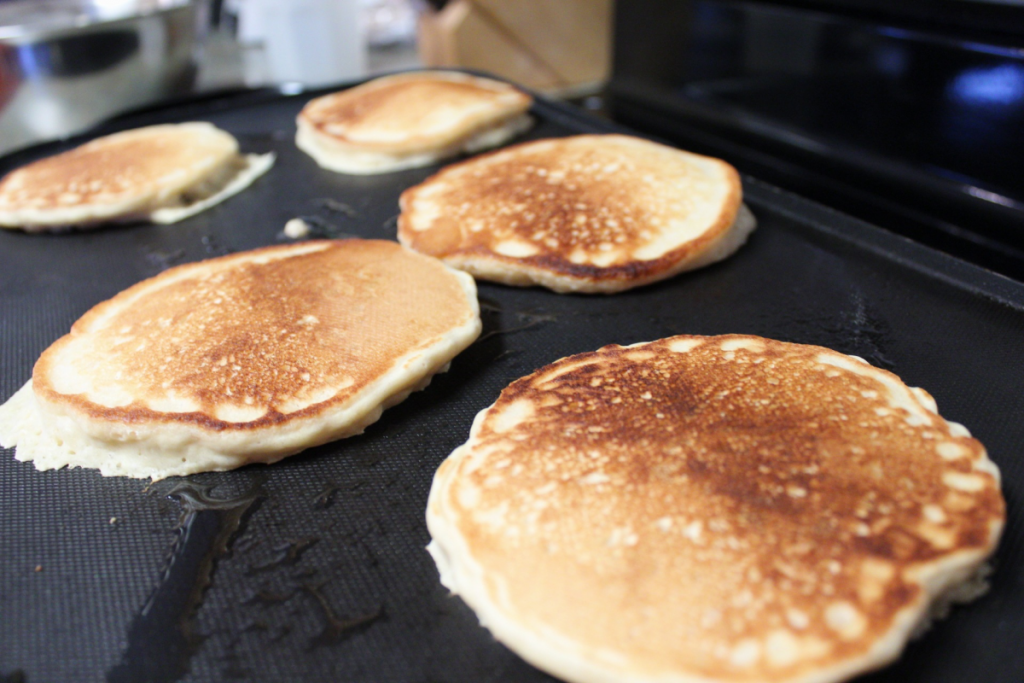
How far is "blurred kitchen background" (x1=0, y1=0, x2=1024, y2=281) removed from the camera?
1.39 meters

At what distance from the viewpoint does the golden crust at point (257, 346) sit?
0.97 meters

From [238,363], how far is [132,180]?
813 millimetres

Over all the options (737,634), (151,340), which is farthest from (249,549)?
(737,634)

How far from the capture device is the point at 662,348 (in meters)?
1.04

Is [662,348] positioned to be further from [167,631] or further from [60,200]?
[60,200]

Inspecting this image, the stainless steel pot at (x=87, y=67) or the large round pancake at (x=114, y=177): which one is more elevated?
the stainless steel pot at (x=87, y=67)

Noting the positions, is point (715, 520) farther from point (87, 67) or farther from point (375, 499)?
point (87, 67)

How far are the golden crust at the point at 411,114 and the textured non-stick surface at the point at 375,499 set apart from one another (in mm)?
302

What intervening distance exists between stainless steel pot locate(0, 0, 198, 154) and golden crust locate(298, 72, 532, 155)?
0.54 metres

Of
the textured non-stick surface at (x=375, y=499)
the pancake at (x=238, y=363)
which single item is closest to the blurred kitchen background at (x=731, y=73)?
the textured non-stick surface at (x=375, y=499)

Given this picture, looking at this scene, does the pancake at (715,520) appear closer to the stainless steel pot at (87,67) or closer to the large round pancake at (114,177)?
the large round pancake at (114,177)

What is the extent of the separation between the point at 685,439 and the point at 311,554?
0.43 metres

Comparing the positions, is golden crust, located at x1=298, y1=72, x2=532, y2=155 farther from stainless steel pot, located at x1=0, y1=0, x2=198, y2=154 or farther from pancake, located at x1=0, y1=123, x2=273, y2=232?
stainless steel pot, located at x1=0, y1=0, x2=198, y2=154

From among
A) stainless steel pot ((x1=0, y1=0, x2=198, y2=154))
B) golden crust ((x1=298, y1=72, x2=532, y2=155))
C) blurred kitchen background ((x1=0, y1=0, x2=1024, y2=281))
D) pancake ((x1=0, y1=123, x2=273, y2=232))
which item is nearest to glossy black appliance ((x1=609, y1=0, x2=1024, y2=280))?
blurred kitchen background ((x1=0, y1=0, x2=1024, y2=281))
